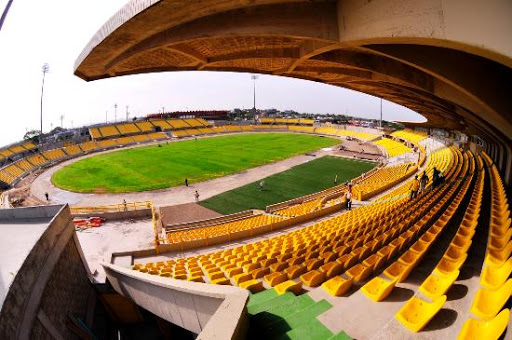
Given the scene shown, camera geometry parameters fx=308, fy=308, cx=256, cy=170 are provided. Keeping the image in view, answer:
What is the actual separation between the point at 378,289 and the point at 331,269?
131 cm

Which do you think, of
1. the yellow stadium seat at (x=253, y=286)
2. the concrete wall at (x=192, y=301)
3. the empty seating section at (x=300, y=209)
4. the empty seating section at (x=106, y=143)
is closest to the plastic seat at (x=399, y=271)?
the yellow stadium seat at (x=253, y=286)

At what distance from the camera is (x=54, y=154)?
171 feet

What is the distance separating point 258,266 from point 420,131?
59628mm

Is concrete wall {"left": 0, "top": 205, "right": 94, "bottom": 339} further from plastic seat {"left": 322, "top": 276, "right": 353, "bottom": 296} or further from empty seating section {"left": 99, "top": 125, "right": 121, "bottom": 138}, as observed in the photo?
empty seating section {"left": 99, "top": 125, "right": 121, "bottom": 138}

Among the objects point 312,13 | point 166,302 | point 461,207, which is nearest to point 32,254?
point 166,302

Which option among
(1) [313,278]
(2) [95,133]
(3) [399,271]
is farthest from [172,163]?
(3) [399,271]

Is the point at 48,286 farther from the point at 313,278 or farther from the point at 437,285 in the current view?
the point at 437,285

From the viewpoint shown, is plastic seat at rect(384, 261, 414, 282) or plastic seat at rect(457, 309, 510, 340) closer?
plastic seat at rect(457, 309, 510, 340)

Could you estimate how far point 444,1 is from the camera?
12.8ft

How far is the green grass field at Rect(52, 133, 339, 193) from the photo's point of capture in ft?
113

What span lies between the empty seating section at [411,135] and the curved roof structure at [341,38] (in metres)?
48.9

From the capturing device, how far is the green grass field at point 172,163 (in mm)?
34438

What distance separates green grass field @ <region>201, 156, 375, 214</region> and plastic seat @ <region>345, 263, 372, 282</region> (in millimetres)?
17510

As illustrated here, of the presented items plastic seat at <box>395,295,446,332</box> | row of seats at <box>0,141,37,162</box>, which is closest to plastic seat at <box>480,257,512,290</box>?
plastic seat at <box>395,295,446,332</box>
